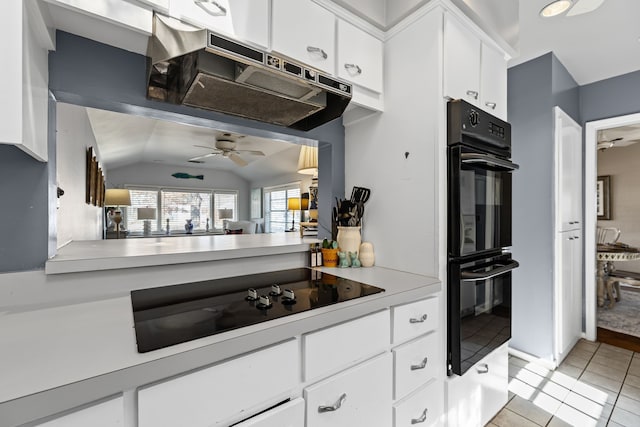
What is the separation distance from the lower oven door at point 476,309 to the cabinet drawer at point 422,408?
0.44 feet

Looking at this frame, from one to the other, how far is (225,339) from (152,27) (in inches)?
39.1

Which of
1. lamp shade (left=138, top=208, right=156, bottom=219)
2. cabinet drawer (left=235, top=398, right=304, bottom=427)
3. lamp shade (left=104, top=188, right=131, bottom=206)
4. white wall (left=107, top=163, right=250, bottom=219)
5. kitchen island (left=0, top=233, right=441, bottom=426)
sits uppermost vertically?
white wall (left=107, top=163, right=250, bottom=219)

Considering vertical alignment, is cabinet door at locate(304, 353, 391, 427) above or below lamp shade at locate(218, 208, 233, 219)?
below

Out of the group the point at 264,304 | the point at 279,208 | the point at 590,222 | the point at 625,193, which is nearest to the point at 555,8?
the point at 590,222

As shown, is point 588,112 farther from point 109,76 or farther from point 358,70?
point 109,76

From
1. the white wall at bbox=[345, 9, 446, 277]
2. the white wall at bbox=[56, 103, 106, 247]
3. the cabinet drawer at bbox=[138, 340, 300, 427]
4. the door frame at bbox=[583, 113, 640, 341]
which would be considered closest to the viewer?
the cabinet drawer at bbox=[138, 340, 300, 427]

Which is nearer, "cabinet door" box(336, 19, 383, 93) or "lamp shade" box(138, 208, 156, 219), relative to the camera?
"cabinet door" box(336, 19, 383, 93)

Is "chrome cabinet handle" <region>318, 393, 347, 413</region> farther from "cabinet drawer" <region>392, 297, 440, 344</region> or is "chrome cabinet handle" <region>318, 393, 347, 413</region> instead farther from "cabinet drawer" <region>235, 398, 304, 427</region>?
"cabinet drawer" <region>392, 297, 440, 344</region>

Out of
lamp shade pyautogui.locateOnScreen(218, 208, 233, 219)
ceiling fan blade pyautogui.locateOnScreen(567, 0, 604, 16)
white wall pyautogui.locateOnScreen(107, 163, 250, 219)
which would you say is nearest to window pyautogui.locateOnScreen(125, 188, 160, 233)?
white wall pyautogui.locateOnScreen(107, 163, 250, 219)

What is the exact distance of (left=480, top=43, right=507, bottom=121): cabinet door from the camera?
160 centimetres

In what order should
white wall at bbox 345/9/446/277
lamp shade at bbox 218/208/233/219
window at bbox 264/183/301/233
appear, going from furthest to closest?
1. lamp shade at bbox 218/208/233/219
2. window at bbox 264/183/301/233
3. white wall at bbox 345/9/446/277

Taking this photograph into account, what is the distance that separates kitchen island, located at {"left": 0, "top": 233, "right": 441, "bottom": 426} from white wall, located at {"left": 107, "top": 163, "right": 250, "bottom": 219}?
26.5ft

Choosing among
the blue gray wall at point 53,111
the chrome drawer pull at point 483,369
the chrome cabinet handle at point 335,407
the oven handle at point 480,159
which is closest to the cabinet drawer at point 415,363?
the chrome cabinet handle at point 335,407

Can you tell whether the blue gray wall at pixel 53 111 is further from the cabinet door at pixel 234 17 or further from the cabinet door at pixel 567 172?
the cabinet door at pixel 567 172
